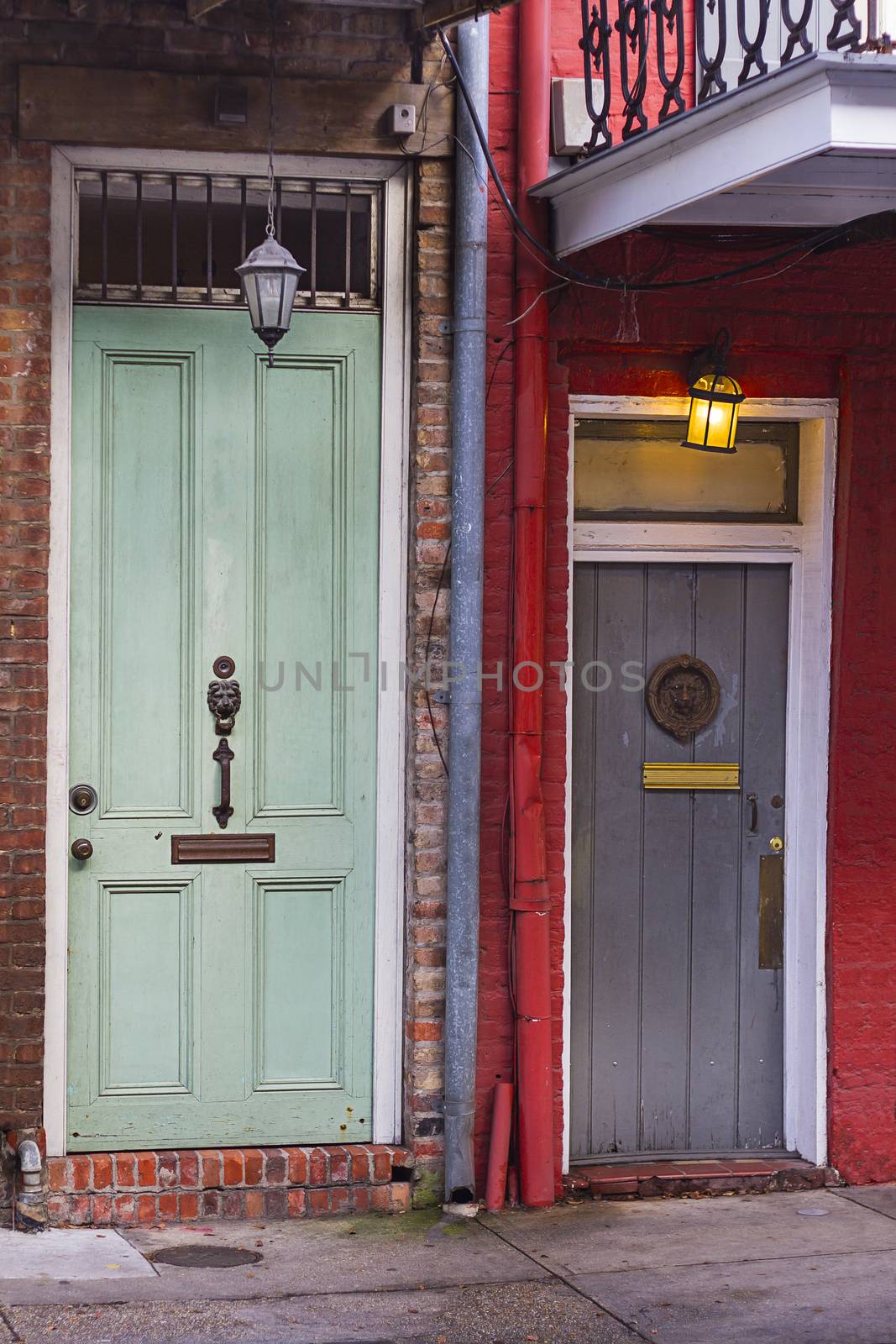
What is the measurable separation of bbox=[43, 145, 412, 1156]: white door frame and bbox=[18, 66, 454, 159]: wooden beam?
8 cm

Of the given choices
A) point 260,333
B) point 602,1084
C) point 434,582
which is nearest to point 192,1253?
point 602,1084

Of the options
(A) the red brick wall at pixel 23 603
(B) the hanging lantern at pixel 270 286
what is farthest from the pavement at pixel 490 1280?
(B) the hanging lantern at pixel 270 286

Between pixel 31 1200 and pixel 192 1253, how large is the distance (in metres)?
0.60

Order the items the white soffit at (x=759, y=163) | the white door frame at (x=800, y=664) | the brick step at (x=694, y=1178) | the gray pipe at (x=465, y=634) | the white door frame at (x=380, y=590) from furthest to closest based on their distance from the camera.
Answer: the white door frame at (x=800, y=664), the brick step at (x=694, y=1178), the gray pipe at (x=465, y=634), the white door frame at (x=380, y=590), the white soffit at (x=759, y=163)

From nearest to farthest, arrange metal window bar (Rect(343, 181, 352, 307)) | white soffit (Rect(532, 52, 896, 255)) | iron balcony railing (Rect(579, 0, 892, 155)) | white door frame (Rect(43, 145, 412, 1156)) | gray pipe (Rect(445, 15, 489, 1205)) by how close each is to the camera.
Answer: white soffit (Rect(532, 52, 896, 255)), iron balcony railing (Rect(579, 0, 892, 155)), white door frame (Rect(43, 145, 412, 1156)), gray pipe (Rect(445, 15, 489, 1205)), metal window bar (Rect(343, 181, 352, 307))

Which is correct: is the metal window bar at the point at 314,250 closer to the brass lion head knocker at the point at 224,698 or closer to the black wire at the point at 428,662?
the black wire at the point at 428,662

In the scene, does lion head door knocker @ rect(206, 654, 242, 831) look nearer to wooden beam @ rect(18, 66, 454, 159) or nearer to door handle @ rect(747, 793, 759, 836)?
wooden beam @ rect(18, 66, 454, 159)

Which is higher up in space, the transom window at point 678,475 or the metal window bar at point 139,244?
the metal window bar at point 139,244

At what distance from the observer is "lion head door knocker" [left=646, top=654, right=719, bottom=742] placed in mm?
6016

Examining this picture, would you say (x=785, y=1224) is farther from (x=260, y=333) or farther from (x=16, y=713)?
(x=260, y=333)

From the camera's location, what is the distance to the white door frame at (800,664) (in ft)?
19.4

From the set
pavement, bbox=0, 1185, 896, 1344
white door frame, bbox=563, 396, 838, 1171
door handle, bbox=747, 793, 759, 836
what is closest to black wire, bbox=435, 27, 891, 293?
white door frame, bbox=563, 396, 838, 1171

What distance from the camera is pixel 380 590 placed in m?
5.58

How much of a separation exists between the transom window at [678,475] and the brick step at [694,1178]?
95.4 inches
